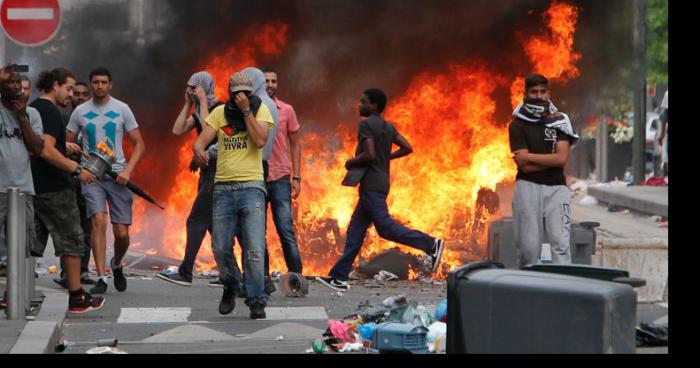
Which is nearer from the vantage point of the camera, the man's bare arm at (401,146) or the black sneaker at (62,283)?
the black sneaker at (62,283)

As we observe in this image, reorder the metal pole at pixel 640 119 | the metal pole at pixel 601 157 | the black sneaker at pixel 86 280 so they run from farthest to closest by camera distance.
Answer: the metal pole at pixel 601 157, the metal pole at pixel 640 119, the black sneaker at pixel 86 280

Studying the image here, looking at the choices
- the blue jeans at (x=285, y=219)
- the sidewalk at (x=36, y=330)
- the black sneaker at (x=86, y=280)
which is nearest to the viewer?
the sidewalk at (x=36, y=330)

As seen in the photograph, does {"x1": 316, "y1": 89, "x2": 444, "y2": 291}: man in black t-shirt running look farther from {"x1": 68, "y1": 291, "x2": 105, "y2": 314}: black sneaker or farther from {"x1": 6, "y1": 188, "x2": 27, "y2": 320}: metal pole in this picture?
{"x1": 6, "y1": 188, "x2": 27, "y2": 320}: metal pole

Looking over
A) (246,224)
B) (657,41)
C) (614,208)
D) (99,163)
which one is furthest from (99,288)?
(657,41)

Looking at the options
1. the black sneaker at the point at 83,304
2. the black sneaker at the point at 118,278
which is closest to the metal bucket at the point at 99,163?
the black sneaker at the point at 118,278

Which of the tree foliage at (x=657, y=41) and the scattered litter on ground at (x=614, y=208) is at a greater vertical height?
the tree foliage at (x=657, y=41)

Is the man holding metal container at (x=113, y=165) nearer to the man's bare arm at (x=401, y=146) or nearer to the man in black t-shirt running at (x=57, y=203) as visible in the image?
the man in black t-shirt running at (x=57, y=203)

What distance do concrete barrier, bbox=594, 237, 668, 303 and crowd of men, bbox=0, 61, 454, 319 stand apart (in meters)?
1.55

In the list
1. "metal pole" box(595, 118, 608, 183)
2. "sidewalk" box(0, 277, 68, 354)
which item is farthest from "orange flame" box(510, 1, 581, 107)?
"metal pole" box(595, 118, 608, 183)

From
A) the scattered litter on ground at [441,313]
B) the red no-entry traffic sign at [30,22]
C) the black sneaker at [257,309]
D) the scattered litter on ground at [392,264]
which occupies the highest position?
the red no-entry traffic sign at [30,22]

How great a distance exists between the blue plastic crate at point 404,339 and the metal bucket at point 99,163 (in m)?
3.15

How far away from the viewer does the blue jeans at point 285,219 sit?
10.5 meters

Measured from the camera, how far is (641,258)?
10203 mm
